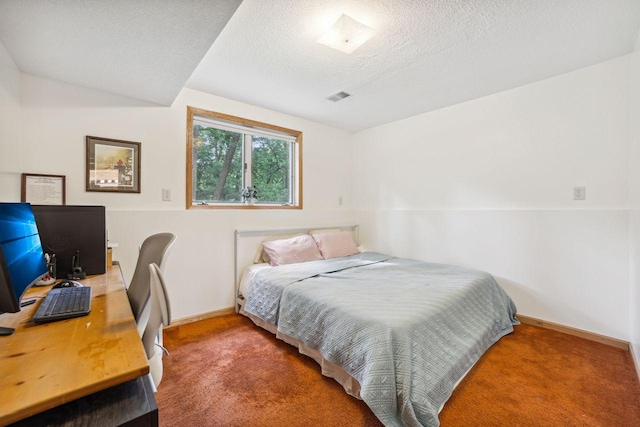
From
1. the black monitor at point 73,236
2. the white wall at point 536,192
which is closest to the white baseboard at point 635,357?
the white wall at point 536,192

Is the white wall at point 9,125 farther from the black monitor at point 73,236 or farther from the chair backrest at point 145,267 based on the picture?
the chair backrest at point 145,267

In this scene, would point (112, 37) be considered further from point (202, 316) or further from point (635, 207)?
point (635, 207)

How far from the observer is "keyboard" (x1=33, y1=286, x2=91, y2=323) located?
1.02m

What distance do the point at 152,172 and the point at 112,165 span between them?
287mm

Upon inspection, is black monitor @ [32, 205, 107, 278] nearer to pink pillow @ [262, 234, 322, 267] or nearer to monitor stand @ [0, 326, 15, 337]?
monitor stand @ [0, 326, 15, 337]

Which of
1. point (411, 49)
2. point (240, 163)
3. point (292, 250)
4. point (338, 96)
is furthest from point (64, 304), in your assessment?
point (338, 96)

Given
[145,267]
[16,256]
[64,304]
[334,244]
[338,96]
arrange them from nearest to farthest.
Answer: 1. [16,256]
2. [64,304]
3. [145,267]
4. [338,96]
5. [334,244]

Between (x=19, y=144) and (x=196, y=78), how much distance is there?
1322 millimetres

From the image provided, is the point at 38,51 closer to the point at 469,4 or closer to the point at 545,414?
the point at 469,4

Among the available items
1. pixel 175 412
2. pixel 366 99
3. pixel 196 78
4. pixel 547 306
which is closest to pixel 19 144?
pixel 196 78

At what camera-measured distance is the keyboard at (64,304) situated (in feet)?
3.36

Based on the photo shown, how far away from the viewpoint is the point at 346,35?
1.77m

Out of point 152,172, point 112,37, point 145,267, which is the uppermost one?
point 112,37

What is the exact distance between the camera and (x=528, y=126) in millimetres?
2602
